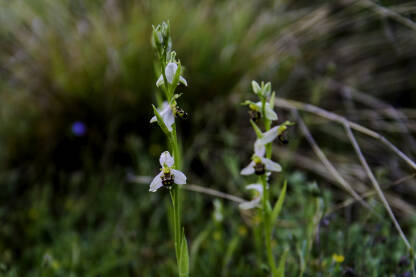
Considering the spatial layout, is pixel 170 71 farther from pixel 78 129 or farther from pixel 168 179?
pixel 78 129

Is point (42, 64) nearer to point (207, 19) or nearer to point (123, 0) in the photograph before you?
point (123, 0)

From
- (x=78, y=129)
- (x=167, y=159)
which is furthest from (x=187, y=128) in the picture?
(x=167, y=159)

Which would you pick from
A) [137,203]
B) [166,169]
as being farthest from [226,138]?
[166,169]

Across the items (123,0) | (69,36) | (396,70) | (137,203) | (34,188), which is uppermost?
(123,0)

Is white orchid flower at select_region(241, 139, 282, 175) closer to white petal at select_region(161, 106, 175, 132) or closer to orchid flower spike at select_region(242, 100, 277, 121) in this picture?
orchid flower spike at select_region(242, 100, 277, 121)

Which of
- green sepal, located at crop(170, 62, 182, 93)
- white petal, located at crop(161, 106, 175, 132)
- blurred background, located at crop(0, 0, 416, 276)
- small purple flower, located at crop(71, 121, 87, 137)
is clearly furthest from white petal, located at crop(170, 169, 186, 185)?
small purple flower, located at crop(71, 121, 87, 137)

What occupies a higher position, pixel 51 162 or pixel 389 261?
pixel 51 162
